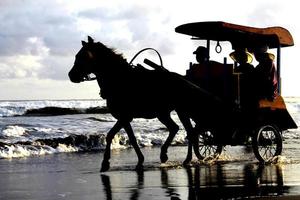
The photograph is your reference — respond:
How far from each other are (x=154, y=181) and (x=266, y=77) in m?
3.48

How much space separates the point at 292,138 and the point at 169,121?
522 inches

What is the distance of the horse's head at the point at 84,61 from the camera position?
37.6 ft

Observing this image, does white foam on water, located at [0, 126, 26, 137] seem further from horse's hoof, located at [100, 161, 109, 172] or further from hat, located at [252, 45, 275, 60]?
hat, located at [252, 45, 275, 60]

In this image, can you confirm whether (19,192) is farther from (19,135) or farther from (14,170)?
(19,135)

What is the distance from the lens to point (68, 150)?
19578 millimetres

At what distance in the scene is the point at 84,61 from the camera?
11.5 meters

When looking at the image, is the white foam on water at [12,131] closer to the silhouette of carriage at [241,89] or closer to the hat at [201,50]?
the hat at [201,50]

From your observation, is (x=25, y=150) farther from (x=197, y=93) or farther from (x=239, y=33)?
(x=239, y=33)

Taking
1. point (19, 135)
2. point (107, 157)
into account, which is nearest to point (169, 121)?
point (107, 157)

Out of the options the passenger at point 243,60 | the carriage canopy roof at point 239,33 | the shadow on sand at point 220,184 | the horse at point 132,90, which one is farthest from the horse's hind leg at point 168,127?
the carriage canopy roof at point 239,33

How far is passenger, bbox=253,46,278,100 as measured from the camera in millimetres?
12094

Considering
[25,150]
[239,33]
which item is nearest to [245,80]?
[239,33]

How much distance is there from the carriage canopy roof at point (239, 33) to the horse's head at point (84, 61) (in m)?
1.90

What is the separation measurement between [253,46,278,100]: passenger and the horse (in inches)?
32.8
